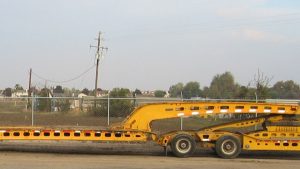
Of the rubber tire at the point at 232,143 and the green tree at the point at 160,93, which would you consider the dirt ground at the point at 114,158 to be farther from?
the green tree at the point at 160,93

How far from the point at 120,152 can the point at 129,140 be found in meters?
1.48

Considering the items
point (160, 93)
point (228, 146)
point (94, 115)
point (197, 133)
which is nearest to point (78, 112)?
point (94, 115)

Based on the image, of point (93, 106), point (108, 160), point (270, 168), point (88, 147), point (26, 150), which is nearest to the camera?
point (270, 168)

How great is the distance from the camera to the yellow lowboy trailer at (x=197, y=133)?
A: 14477mm

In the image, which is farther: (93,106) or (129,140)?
(93,106)

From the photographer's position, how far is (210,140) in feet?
48.1

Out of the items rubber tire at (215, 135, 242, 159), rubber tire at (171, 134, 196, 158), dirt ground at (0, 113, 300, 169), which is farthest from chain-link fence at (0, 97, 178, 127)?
rubber tire at (215, 135, 242, 159)

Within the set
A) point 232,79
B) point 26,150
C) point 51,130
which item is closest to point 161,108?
point 51,130

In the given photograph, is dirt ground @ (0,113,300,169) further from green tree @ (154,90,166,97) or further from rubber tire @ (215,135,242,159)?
green tree @ (154,90,166,97)

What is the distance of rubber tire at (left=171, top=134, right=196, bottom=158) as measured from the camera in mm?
14422

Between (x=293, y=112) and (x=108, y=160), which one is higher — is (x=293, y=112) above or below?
above

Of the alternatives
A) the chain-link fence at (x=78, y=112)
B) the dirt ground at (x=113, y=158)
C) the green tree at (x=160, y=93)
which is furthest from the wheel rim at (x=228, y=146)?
the green tree at (x=160, y=93)

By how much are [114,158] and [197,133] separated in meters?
2.55

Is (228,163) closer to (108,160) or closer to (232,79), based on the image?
(108,160)
